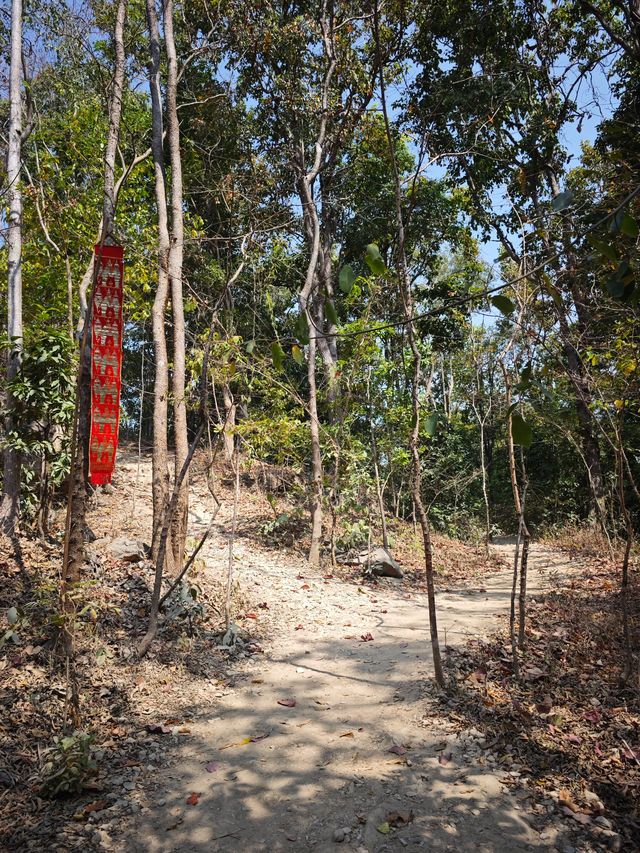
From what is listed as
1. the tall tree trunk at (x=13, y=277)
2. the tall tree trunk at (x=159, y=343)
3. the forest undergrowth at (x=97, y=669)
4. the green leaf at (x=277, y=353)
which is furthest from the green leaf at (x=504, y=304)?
the tall tree trunk at (x=13, y=277)

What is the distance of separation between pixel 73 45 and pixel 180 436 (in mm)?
6565

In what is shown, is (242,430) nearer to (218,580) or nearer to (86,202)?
(218,580)

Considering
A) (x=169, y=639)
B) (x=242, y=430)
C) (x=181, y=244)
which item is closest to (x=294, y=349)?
(x=169, y=639)

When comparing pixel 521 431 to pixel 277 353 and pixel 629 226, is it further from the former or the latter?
pixel 277 353

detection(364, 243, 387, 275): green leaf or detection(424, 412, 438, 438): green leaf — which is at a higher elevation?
detection(364, 243, 387, 275): green leaf

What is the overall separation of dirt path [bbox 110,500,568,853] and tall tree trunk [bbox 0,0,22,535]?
135 inches

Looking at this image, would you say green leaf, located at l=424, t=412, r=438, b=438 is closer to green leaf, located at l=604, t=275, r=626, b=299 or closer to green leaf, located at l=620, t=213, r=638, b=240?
green leaf, located at l=604, t=275, r=626, b=299

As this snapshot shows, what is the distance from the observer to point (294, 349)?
1.75 meters

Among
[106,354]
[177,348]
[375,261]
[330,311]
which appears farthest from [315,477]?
[375,261]

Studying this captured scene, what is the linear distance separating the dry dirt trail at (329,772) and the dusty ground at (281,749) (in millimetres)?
11

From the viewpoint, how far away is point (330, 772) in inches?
132

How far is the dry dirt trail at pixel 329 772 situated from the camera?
2.77 meters

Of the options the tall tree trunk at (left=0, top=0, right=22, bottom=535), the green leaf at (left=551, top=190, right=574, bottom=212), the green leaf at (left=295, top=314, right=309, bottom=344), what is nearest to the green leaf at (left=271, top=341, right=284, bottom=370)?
the green leaf at (left=295, top=314, right=309, bottom=344)

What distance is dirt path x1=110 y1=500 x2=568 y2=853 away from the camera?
9.11 feet
